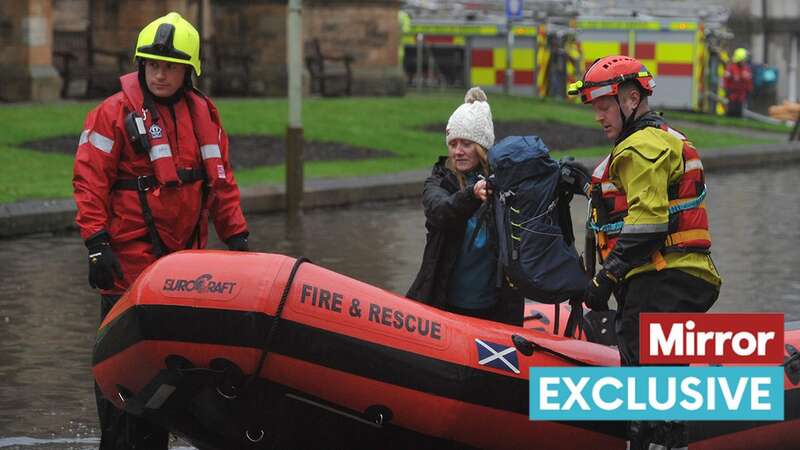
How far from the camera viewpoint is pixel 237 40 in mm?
32906

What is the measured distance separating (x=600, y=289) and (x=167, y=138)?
175 centimetres

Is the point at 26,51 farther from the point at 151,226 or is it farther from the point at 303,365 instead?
the point at 303,365

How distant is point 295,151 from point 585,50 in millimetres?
21958

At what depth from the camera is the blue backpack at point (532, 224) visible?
24.2ft

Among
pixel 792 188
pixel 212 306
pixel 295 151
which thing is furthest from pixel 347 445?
pixel 792 188

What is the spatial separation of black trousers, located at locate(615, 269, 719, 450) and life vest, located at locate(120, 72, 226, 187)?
1680 mm

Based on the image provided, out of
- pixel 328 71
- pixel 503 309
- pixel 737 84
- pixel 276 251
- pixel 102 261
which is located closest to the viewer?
pixel 102 261

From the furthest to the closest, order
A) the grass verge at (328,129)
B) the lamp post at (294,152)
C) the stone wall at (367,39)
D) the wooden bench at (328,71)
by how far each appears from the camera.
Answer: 1. the stone wall at (367,39)
2. the wooden bench at (328,71)
3. the grass verge at (328,129)
4. the lamp post at (294,152)

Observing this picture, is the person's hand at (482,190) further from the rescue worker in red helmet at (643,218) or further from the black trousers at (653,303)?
the black trousers at (653,303)

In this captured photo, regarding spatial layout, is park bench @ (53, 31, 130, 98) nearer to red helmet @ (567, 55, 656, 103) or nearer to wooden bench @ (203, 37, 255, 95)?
wooden bench @ (203, 37, 255, 95)

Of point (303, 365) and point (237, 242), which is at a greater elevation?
point (237, 242)

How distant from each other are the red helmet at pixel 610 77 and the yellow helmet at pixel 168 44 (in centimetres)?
151

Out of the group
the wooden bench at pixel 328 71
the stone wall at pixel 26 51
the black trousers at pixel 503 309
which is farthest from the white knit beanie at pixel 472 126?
the wooden bench at pixel 328 71

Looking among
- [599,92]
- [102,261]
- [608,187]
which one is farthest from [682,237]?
[102,261]
